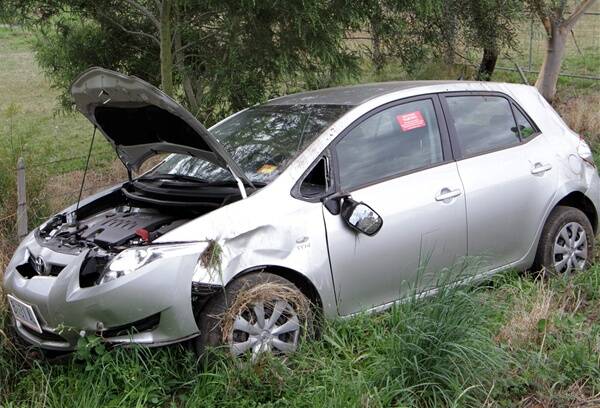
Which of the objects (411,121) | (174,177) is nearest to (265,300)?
(174,177)

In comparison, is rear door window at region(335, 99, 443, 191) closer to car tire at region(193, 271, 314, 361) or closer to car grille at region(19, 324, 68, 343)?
car tire at region(193, 271, 314, 361)

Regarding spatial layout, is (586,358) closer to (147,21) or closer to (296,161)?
(296,161)

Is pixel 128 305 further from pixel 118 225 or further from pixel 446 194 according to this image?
pixel 446 194

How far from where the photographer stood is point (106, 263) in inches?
143

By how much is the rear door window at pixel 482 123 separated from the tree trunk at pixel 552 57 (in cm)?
769

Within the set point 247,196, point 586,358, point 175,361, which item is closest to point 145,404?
point 175,361

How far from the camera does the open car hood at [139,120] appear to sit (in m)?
3.75

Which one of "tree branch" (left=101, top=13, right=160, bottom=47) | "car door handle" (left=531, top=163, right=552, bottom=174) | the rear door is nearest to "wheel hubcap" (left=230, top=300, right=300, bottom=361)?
the rear door

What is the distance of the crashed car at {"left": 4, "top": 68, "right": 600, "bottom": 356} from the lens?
357cm

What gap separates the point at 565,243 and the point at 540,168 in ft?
2.11

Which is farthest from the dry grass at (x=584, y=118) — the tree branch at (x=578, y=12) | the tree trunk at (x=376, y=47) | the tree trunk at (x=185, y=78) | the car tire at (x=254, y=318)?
the car tire at (x=254, y=318)

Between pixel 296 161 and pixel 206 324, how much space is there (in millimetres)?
1113

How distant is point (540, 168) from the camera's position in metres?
4.99

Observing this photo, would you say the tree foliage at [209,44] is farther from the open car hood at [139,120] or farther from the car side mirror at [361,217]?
the car side mirror at [361,217]
